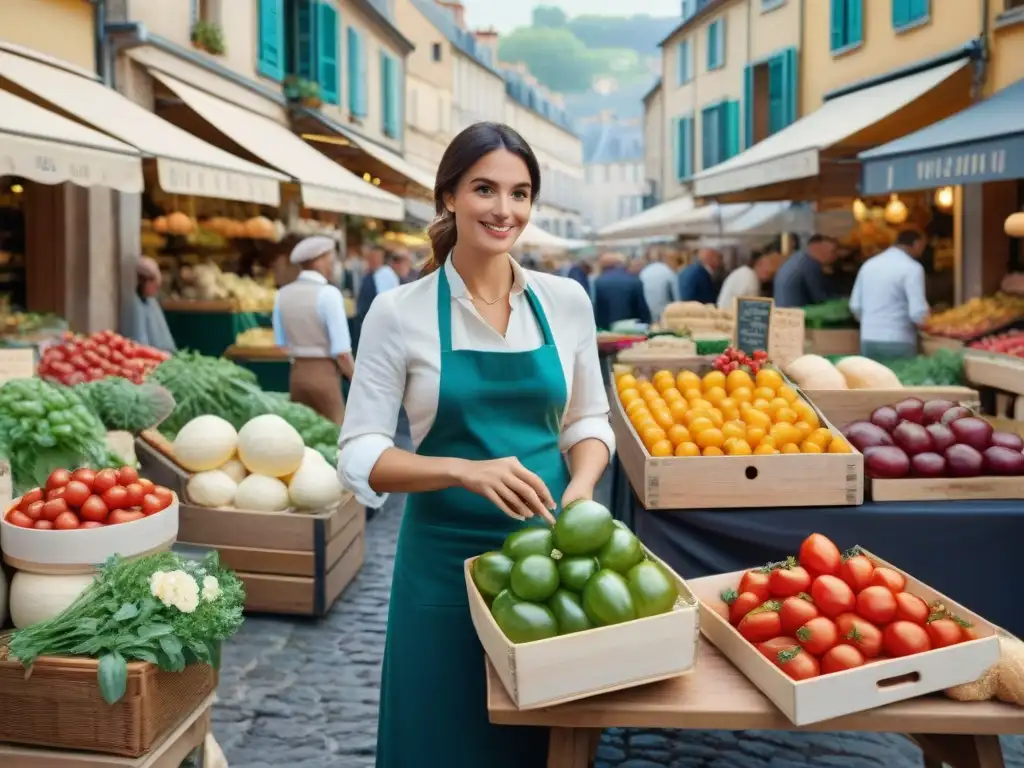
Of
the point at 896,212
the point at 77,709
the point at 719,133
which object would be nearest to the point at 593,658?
the point at 77,709

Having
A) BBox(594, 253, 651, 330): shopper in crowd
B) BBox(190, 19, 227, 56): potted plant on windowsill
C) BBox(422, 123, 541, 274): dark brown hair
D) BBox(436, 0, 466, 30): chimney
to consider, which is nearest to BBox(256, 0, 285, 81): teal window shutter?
BBox(190, 19, 227, 56): potted plant on windowsill

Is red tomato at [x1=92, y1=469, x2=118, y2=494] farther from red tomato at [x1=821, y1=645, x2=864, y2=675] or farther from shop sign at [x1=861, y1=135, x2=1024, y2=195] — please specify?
shop sign at [x1=861, y1=135, x2=1024, y2=195]

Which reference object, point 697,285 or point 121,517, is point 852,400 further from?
point 697,285

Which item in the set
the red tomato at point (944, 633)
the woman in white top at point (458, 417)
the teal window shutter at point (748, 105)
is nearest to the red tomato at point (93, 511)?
the woman in white top at point (458, 417)

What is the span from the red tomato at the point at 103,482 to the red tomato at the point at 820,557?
2.30 m

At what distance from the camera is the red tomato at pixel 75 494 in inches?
139

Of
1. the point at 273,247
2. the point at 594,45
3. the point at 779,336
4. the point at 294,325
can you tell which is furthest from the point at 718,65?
the point at 594,45

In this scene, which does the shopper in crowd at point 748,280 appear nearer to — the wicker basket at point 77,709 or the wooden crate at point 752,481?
the wooden crate at point 752,481

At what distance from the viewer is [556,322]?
2.65 meters

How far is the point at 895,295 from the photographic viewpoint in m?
8.88

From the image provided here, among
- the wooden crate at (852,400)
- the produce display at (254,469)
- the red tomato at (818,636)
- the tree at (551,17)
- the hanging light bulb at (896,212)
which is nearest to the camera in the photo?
the red tomato at (818,636)

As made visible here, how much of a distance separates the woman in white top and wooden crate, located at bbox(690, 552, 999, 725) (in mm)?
572

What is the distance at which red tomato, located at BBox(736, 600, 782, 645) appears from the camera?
240 centimetres

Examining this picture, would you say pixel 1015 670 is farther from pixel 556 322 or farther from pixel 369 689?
pixel 369 689
